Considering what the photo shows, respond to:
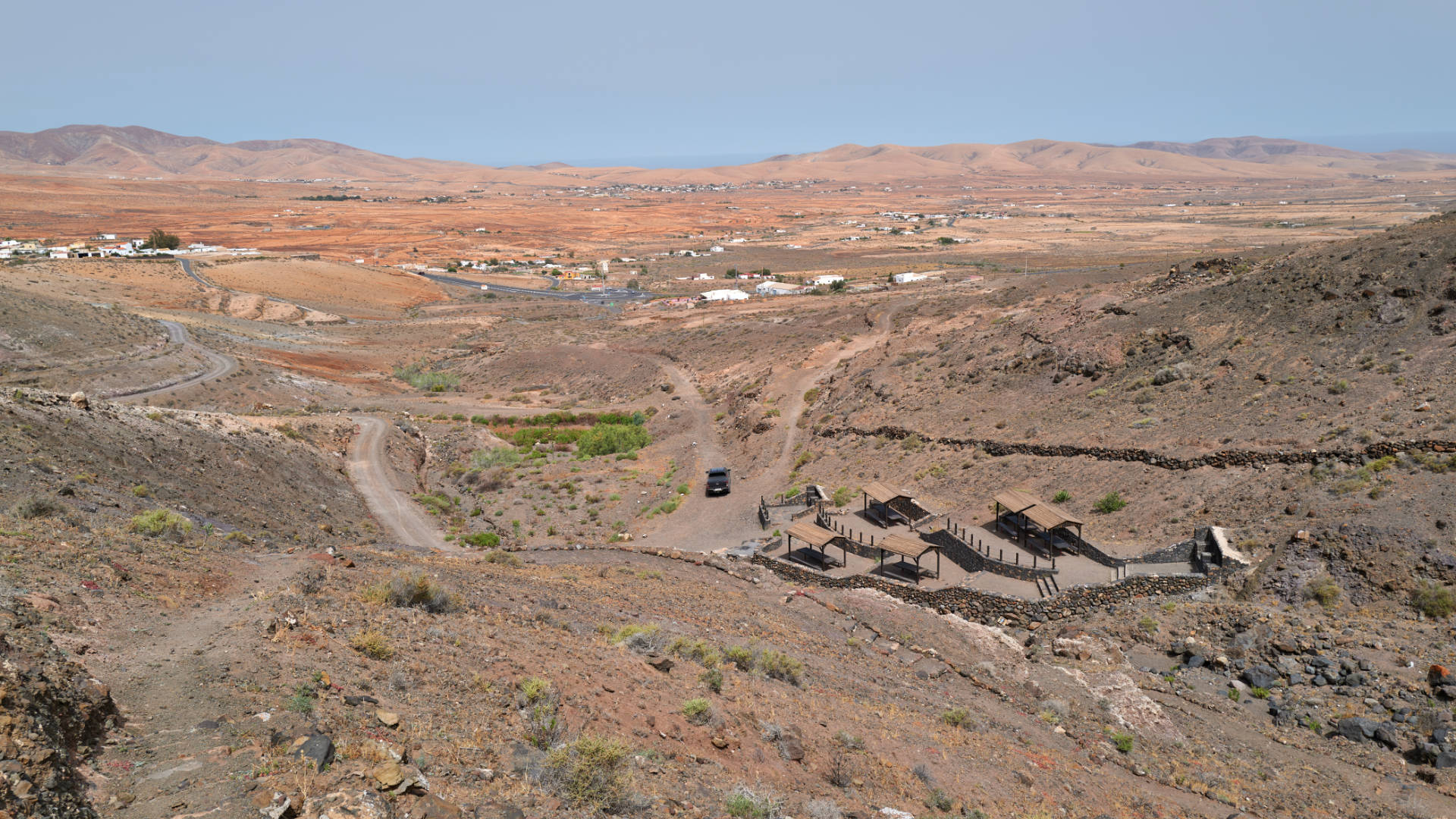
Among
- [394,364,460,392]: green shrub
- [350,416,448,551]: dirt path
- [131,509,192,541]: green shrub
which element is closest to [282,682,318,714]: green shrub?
[131,509,192,541]: green shrub

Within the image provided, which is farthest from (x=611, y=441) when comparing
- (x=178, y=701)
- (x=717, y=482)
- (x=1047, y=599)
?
(x=178, y=701)

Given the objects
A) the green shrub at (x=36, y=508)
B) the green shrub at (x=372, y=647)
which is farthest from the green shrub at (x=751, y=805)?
the green shrub at (x=36, y=508)

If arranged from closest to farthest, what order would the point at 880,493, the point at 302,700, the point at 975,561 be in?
the point at 302,700 < the point at 975,561 < the point at 880,493

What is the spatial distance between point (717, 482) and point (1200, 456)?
1610 cm

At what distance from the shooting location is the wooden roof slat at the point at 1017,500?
22031 millimetres

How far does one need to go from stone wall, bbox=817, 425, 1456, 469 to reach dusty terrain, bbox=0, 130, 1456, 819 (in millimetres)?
103

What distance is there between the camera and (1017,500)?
22.6m

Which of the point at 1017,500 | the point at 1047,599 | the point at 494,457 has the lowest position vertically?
the point at 494,457

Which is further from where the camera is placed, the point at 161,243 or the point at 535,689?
the point at 161,243

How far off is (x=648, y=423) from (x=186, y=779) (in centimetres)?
3693

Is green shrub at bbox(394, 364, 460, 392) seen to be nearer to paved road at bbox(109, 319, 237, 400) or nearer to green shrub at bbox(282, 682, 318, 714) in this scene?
paved road at bbox(109, 319, 237, 400)

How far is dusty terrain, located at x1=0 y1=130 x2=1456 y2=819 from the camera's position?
9.09 m

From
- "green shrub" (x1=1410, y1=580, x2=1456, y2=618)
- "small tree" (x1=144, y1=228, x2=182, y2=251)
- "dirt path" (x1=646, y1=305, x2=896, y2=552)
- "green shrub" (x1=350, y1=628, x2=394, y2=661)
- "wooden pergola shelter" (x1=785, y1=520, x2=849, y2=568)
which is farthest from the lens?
"small tree" (x1=144, y1=228, x2=182, y2=251)

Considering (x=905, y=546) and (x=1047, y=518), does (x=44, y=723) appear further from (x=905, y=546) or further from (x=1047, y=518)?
(x=1047, y=518)
